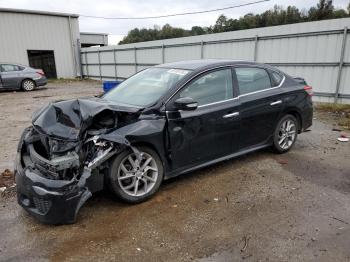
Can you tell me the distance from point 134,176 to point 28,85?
46.0 ft

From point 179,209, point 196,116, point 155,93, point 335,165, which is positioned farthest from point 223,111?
point 335,165

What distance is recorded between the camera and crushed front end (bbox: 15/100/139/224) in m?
2.81

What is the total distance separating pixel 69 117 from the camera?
3275 mm

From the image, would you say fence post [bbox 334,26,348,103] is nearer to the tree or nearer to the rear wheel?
the rear wheel

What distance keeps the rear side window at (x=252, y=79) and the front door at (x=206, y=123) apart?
211mm

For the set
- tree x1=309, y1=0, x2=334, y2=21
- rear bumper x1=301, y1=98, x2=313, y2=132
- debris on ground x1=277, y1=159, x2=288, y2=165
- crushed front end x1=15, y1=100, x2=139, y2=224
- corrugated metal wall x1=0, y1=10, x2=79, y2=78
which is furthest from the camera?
tree x1=309, y1=0, x2=334, y2=21

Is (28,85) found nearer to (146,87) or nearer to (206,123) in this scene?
(146,87)

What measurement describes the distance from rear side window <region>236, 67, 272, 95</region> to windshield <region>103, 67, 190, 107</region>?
0.88m

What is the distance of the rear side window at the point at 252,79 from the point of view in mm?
4305

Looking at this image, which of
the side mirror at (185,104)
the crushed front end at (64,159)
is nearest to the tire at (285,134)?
the side mirror at (185,104)

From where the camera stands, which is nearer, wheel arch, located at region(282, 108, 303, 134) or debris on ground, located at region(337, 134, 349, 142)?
wheel arch, located at region(282, 108, 303, 134)

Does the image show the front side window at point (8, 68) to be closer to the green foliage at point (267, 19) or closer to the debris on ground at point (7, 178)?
the debris on ground at point (7, 178)

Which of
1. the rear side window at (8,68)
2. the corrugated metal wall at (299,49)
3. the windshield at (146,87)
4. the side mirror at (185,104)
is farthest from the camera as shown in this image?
the rear side window at (8,68)

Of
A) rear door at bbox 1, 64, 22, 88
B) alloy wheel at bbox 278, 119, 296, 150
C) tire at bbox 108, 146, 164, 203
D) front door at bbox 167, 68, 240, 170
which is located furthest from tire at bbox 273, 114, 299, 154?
rear door at bbox 1, 64, 22, 88
